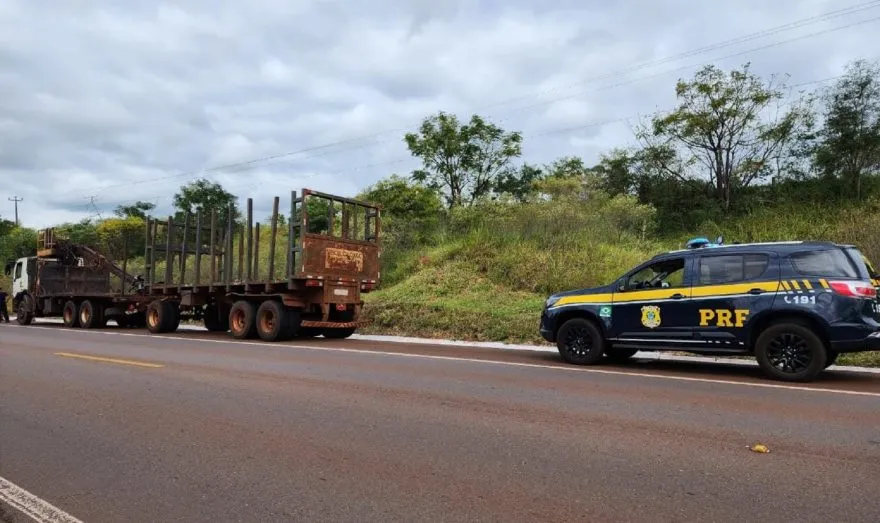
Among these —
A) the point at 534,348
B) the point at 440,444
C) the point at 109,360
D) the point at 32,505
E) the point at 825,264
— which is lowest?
the point at 32,505

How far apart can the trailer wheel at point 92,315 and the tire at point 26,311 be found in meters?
3.67

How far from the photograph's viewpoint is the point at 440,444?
17.8 ft

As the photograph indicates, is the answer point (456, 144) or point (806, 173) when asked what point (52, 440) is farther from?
point (456, 144)

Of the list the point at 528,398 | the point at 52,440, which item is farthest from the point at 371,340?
the point at 52,440

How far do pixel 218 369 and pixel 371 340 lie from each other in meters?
6.37

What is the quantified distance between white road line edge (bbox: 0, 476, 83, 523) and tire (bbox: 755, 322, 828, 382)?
8.37 metres

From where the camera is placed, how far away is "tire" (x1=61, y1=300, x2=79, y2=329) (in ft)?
72.2

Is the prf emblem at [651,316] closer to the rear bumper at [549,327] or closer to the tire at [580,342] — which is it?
the tire at [580,342]

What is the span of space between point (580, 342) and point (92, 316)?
17181 millimetres

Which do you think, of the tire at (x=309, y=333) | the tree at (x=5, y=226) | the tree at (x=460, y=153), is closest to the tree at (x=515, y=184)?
the tree at (x=460, y=153)

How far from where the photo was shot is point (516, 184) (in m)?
39.5

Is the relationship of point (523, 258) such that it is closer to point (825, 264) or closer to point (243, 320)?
point (243, 320)

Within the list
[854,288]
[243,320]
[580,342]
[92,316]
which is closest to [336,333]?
[243,320]

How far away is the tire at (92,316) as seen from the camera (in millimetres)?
21322
